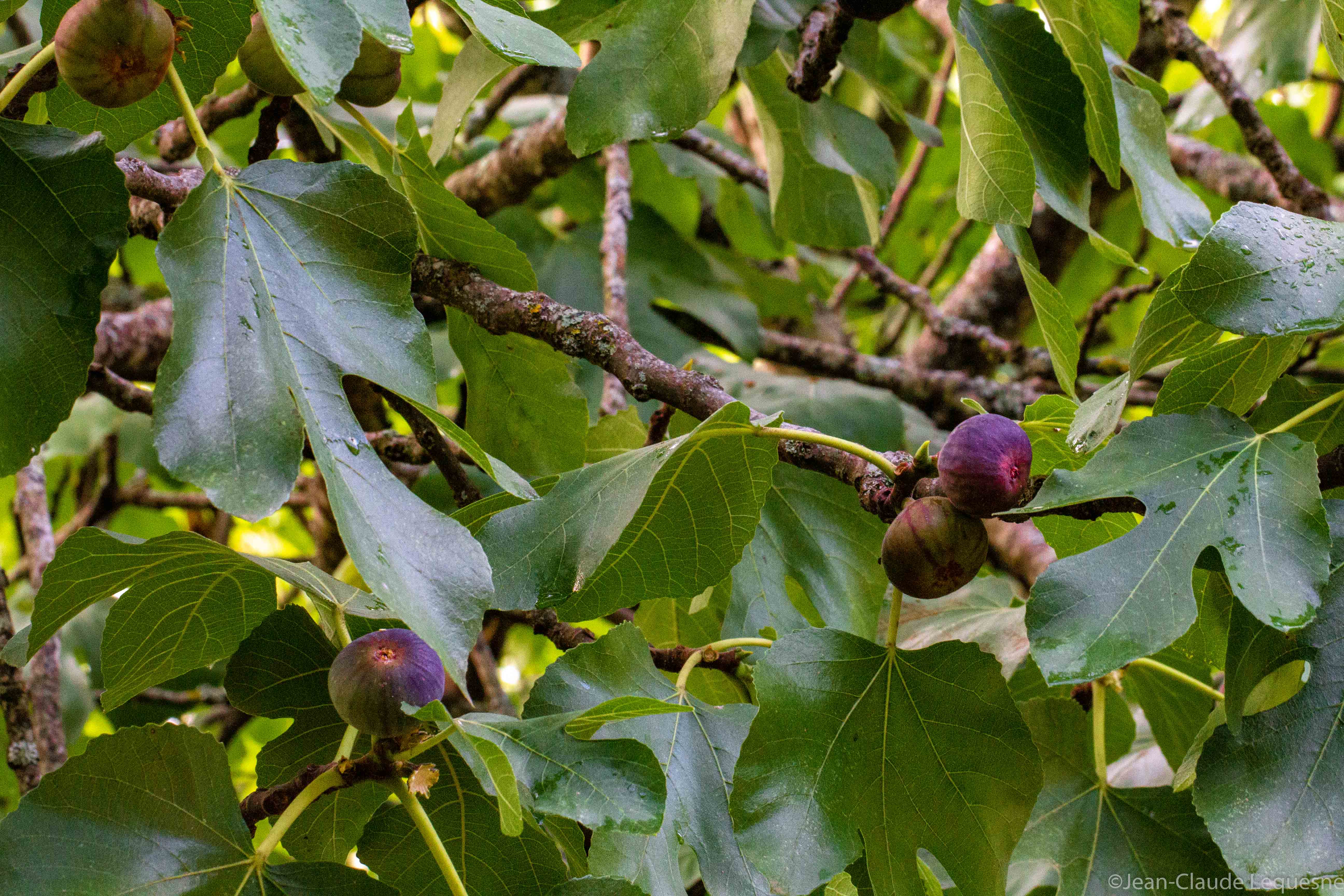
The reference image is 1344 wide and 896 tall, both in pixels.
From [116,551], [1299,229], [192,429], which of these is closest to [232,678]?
[116,551]

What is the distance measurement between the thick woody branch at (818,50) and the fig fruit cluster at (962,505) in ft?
2.01

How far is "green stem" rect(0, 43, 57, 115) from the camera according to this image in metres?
0.85

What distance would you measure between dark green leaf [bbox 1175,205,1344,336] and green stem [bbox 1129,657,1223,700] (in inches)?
18.1

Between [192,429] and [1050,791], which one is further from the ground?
[192,429]

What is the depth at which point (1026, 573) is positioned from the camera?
2.13m

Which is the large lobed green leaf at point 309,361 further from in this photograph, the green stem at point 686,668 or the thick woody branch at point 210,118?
the thick woody branch at point 210,118

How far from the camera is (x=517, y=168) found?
7.09ft

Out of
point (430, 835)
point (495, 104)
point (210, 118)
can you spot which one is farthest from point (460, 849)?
point (495, 104)

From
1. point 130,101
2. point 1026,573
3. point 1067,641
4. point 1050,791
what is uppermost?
point 130,101

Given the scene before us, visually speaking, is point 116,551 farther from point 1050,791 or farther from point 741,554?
point 1050,791

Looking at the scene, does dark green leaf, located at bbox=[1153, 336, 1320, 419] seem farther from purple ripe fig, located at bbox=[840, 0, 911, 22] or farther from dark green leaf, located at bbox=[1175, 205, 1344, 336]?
purple ripe fig, located at bbox=[840, 0, 911, 22]

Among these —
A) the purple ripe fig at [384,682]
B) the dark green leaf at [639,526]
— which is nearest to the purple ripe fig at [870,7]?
the dark green leaf at [639,526]

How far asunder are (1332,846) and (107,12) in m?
1.07

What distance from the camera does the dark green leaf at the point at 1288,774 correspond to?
0.79m
